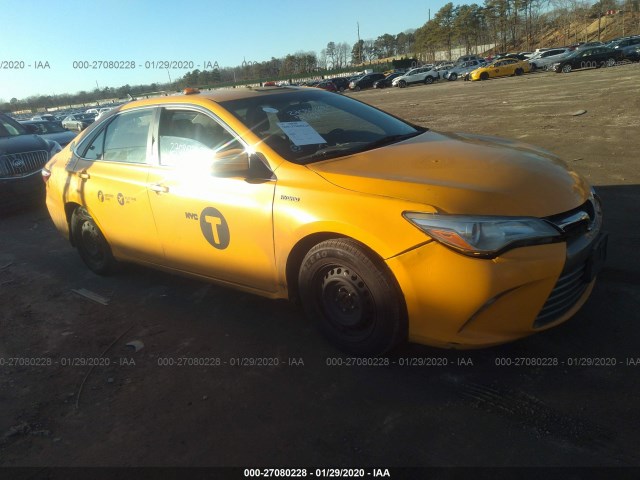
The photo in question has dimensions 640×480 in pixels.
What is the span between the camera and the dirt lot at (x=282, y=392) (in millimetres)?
2264

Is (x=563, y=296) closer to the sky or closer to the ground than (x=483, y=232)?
closer to the ground

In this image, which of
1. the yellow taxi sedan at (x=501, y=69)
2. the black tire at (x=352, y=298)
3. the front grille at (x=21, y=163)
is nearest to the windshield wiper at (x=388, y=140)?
the black tire at (x=352, y=298)

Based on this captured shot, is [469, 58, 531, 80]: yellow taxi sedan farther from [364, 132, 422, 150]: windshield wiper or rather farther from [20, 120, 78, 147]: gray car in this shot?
[364, 132, 422, 150]: windshield wiper

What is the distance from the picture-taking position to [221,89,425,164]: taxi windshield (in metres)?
3.29

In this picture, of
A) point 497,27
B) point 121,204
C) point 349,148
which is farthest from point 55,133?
point 497,27

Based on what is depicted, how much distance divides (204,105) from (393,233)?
1.90 metres

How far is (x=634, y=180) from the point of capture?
596 centimetres

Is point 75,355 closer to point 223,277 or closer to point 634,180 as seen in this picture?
point 223,277

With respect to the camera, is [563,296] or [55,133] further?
[55,133]

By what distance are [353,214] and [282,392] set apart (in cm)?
110

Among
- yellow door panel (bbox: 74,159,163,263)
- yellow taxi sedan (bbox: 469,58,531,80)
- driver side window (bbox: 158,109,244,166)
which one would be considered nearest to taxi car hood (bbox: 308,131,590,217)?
driver side window (bbox: 158,109,244,166)

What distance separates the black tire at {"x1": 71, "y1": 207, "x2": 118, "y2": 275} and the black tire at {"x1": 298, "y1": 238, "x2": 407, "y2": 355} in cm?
250

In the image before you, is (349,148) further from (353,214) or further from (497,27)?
(497,27)

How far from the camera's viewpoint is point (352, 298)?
285 cm
